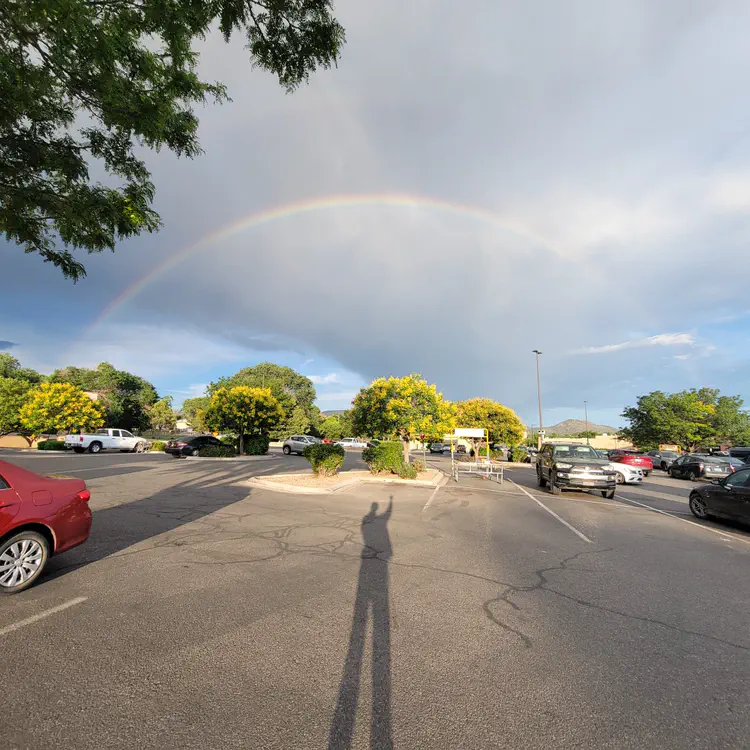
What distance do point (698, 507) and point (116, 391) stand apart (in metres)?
61.4

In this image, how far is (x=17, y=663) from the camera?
9.70ft

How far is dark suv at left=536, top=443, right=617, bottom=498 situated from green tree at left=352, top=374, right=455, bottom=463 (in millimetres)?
4581

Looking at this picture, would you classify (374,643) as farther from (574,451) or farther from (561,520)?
(574,451)

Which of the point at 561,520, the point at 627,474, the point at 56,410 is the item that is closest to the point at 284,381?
the point at 56,410

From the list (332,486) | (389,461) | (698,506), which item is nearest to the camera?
(698,506)

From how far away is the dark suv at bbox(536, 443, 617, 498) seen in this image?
13.1 meters

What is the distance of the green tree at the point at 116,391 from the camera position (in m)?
51.0

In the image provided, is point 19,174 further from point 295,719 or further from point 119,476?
point 119,476

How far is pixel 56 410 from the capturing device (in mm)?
32531

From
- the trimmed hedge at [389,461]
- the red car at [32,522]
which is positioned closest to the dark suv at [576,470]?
the trimmed hedge at [389,461]

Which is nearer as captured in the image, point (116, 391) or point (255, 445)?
point (255, 445)

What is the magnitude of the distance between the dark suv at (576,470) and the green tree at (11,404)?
39.2m

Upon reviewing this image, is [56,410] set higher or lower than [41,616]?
higher

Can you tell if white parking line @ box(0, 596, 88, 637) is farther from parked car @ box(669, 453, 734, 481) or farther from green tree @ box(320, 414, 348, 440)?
green tree @ box(320, 414, 348, 440)
